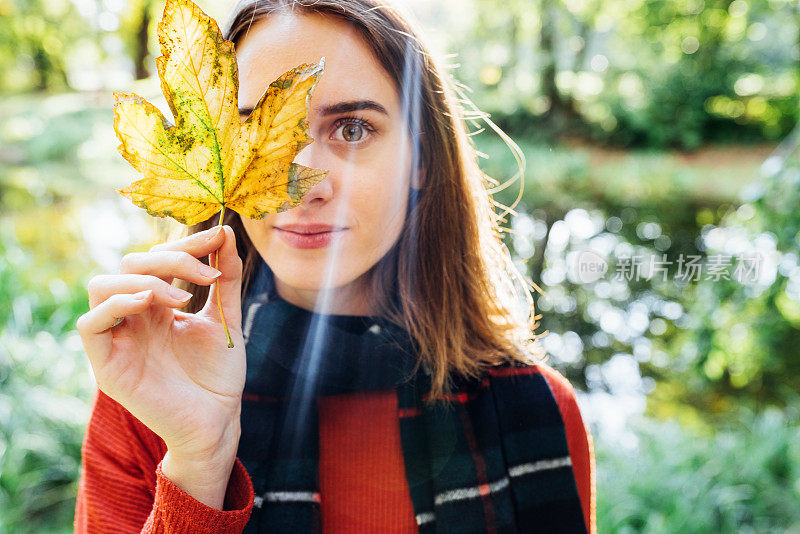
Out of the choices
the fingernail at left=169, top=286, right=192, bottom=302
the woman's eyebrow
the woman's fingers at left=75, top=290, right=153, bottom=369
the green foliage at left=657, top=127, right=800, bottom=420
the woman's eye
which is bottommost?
the green foliage at left=657, top=127, right=800, bottom=420

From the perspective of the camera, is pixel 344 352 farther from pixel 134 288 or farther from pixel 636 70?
pixel 636 70

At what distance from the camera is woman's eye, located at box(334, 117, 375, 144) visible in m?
0.95

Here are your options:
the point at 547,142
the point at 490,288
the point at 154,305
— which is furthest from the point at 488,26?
the point at 154,305

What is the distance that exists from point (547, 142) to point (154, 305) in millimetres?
9010

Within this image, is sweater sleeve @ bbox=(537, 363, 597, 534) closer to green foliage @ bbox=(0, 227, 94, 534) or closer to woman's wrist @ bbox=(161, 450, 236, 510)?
woman's wrist @ bbox=(161, 450, 236, 510)

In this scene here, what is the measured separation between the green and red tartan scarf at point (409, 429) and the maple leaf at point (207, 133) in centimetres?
55

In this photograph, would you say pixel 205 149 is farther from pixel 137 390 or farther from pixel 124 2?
pixel 124 2

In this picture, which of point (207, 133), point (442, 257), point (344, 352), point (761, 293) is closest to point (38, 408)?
point (344, 352)

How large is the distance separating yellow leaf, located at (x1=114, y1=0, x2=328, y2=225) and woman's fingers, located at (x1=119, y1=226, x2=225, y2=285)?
2.1 inches

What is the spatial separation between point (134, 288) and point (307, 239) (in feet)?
0.99

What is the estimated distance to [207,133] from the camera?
65 cm

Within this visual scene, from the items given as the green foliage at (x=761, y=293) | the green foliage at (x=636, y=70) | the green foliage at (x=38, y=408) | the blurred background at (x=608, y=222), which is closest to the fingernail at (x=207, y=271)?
the blurred background at (x=608, y=222)

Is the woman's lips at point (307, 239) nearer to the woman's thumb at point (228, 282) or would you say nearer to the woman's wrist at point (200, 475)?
the woman's thumb at point (228, 282)

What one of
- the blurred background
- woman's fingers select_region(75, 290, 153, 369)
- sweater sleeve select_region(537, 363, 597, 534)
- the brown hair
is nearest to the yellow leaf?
woman's fingers select_region(75, 290, 153, 369)
